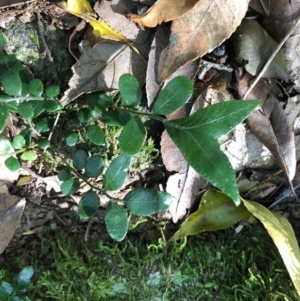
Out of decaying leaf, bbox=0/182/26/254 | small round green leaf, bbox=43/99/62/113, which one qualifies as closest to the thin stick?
small round green leaf, bbox=43/99/62/113

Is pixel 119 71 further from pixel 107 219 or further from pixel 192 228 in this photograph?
pixel 192 228

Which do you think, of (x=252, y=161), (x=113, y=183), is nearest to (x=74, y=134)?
(x=113, y=183)

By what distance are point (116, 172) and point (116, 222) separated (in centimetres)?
16

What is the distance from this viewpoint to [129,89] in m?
1.45

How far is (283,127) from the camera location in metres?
1.72

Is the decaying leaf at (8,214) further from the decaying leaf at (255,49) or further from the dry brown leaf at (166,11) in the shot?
the decaying leaf at (255,49)

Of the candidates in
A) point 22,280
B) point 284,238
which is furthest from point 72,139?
point 284,238

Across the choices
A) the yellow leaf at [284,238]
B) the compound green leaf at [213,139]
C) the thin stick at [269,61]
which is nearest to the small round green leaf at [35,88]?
the compound green leaf at [213,139]

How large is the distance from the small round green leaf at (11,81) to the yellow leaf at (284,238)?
0.88 meters

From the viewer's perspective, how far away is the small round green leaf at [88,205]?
1.54m

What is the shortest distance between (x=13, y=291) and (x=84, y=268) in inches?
10.1

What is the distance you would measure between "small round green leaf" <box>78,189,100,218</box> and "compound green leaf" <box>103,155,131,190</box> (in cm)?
6

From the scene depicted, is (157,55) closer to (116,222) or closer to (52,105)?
(52,105)

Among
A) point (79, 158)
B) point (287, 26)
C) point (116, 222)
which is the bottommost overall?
point (116, 222)
